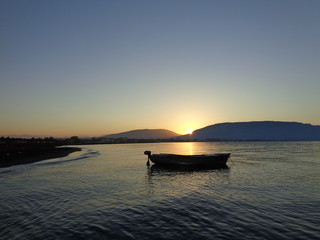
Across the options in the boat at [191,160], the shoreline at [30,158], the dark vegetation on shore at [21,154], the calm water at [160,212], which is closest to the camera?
the calm water at [160,212]

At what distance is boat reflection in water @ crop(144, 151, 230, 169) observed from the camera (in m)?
43.2

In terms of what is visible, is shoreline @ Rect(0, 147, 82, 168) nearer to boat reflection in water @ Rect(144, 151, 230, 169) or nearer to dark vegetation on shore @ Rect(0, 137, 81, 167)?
dark vegetation on shore @ Rect(0, 137, 81, 167)

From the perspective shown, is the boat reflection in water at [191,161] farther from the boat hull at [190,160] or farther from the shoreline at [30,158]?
the shoreline at [30,158]

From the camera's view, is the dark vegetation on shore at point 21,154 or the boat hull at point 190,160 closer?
the boat hull at point 190,160

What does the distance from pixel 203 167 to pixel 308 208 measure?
2716 centimetres

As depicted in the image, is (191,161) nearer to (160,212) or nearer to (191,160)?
(191,160)

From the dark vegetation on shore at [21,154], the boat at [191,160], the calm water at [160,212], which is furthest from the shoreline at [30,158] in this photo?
the boat at [191,160]

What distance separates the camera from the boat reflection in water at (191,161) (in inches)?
1700

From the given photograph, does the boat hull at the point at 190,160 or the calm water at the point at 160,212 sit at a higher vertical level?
the boat hull at the point at 190,160

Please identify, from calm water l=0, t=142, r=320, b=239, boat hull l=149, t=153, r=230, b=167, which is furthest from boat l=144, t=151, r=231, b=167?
calm water l=0, t=142, r=320, b=239

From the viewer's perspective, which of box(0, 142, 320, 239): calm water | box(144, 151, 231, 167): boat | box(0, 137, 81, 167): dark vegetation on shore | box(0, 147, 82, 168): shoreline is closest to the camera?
box(0, 142, 320, 239): calm water

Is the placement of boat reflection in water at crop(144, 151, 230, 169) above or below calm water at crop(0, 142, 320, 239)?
above

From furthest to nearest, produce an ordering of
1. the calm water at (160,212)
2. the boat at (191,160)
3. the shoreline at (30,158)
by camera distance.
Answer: the shoreline at (30,158)
the boat at (191,160)
the calm water at (160,212)

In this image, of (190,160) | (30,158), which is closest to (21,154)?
(30,158)
